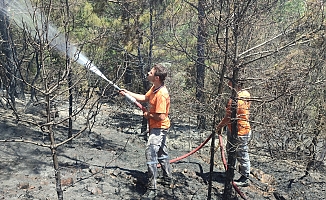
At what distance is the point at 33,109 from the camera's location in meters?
9.64

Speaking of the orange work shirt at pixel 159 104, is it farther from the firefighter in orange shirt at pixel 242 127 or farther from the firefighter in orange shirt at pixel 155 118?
the firefighter in orange shirt at pixel 242 127

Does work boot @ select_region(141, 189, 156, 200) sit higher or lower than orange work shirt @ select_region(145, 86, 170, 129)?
lower

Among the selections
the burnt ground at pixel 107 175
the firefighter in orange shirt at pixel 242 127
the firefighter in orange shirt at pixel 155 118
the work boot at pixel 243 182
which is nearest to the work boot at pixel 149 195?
the firefighter in orange shirt at pixel 155 118

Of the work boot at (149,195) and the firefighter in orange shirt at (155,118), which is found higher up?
the firefighter in orange shirt at (155,118)

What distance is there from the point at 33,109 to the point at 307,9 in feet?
25.7

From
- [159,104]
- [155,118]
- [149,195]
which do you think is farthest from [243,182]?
[159,104]

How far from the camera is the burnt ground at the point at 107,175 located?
16.4ft

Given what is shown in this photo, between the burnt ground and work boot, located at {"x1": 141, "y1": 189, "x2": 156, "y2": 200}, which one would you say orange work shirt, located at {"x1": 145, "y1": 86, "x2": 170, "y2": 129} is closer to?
the burnt ground

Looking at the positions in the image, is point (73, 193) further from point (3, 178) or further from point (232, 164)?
point (232, 164)

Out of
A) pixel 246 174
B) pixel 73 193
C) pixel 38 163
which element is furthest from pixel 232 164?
pixel 38 163

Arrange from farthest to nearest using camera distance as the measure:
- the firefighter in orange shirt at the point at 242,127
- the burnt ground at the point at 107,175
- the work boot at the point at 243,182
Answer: the work boot at the point at 243,182 < the burnt ground at the point at 107,175 < the firefighter in orange shirt at the point at 242,127

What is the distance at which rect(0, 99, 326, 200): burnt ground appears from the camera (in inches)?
A: 197

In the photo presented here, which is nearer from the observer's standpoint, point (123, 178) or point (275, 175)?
point (123, 178)

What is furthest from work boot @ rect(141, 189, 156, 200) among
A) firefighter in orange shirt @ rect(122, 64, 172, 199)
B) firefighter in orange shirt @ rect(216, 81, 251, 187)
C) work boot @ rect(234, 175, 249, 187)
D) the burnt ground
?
work boot @ rect(234, 175, 249, 187)
